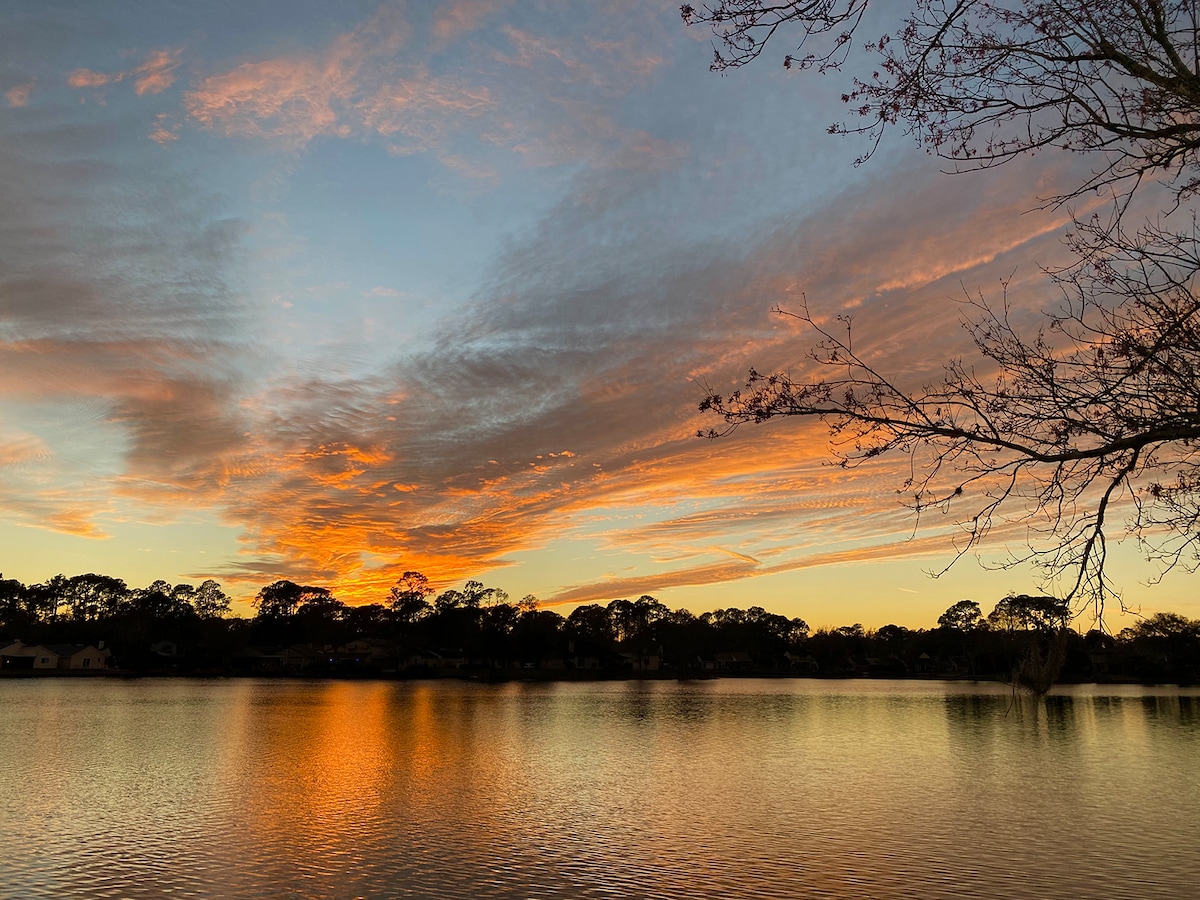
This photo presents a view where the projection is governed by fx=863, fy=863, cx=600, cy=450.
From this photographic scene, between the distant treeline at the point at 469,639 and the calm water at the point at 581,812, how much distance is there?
71.3 meters

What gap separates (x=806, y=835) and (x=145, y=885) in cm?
1145

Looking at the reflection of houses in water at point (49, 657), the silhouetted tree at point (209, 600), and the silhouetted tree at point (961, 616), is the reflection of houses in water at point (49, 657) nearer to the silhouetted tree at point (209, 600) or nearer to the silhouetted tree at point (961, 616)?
the silhouetted tree at point (209, 600)

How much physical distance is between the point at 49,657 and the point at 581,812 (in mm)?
106991

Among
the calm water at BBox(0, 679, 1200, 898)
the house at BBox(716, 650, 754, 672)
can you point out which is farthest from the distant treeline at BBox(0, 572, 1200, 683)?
the calm water at BBox(0, 679, 1200, 898)

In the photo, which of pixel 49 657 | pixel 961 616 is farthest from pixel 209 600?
pixel 961 616

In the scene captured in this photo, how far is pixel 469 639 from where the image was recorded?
117 metres

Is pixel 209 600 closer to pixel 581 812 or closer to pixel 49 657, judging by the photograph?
pixel 49 657

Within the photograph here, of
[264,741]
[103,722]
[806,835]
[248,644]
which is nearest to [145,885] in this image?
[806,835]

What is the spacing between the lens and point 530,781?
904 inches

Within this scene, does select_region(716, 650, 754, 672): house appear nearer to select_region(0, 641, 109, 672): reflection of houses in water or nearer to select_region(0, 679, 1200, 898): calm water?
select_region(0, 641, 109, 672): reflection of houses in water

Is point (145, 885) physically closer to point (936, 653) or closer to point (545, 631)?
point (545, 631)

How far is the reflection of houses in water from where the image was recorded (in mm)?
99463

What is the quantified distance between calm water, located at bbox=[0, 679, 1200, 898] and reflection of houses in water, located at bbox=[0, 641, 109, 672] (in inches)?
2951

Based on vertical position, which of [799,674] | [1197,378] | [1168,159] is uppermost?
[1168,159]
